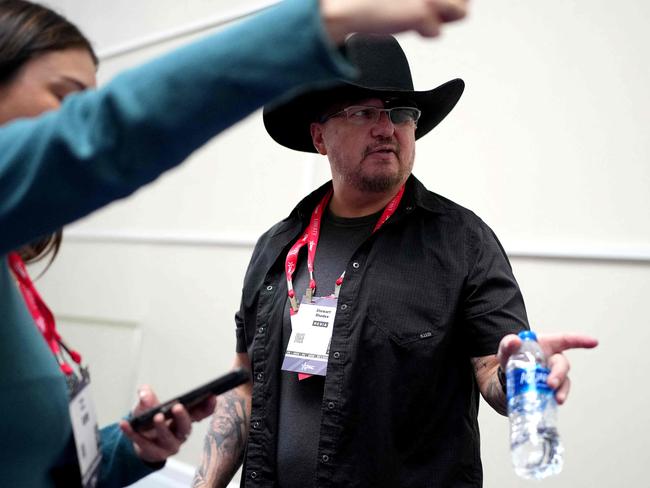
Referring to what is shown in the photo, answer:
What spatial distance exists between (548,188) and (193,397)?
190cm

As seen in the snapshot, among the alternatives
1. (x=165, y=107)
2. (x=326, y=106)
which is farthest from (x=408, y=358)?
(x=165, y=107)

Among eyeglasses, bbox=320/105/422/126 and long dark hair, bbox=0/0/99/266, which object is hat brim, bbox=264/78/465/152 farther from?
long dark hair, bbox=0/0/99/266

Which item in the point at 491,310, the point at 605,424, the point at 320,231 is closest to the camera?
the point at 491,310

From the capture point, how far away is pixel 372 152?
5.94 ft

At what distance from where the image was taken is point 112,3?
4.61 meters

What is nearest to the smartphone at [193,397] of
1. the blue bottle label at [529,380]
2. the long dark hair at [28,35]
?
the long dark hair at [28,35]

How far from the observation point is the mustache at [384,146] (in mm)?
1798

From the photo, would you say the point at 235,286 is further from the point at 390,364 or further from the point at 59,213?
the point at 59,213

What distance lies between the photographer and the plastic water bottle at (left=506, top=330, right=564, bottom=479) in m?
1.05

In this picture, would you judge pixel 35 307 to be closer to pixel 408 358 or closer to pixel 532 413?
pixel 532 413

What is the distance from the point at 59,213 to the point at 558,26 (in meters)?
2.46

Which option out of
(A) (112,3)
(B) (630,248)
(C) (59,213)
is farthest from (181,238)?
(C) (59,213)

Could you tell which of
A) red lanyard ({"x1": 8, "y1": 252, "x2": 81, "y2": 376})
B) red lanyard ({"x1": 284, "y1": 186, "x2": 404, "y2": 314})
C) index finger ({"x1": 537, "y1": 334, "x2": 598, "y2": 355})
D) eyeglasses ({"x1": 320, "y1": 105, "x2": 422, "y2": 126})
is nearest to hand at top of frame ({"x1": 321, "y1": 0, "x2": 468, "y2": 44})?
red lanyard ({"x1": 8, "y1": 252, "x2": 81, "y2": 376})

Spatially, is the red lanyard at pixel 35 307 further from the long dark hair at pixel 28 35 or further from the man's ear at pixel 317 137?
the man's ear at pixel 317 137
